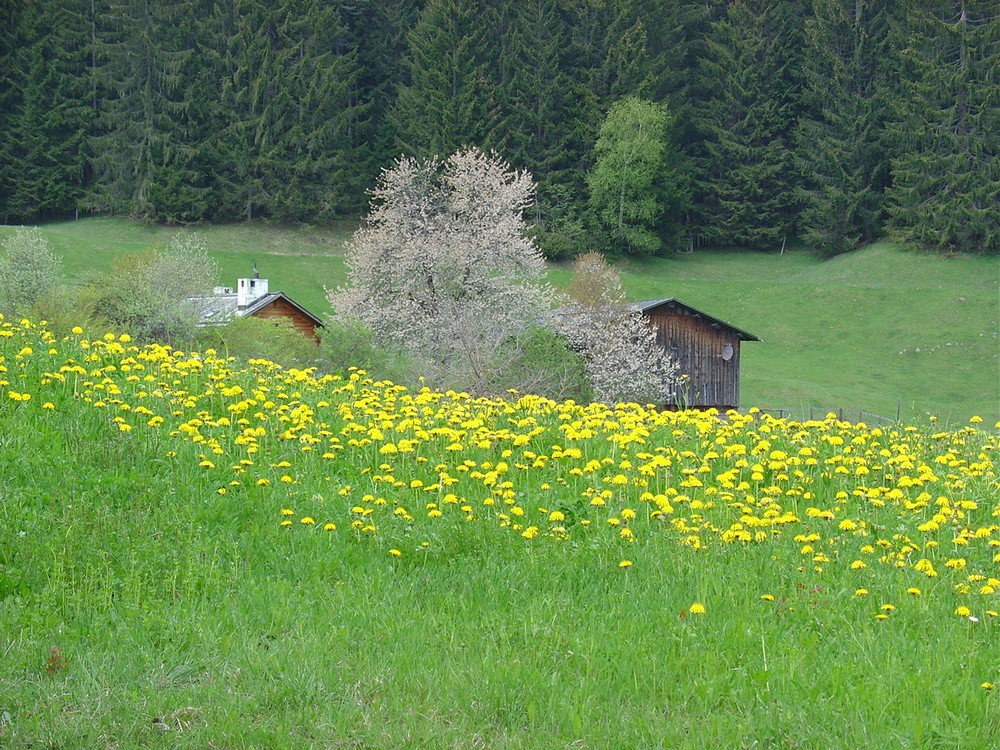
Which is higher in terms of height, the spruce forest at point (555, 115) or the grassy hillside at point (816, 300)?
the spruce forest at point (555, 115)

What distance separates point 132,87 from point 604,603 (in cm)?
6828

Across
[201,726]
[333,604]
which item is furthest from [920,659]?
[201,726]

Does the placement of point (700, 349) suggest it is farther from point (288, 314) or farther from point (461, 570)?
A: point (461, 570)

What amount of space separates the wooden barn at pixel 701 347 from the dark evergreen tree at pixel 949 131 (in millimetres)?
27439

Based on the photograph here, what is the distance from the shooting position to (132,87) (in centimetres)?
6588

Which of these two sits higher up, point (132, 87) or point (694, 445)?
point (132, 87)

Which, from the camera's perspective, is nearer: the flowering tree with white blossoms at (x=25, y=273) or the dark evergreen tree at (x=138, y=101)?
the flowering tree with white blossoms at (x=25, y=273)

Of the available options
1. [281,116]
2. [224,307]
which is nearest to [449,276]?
[224,307]

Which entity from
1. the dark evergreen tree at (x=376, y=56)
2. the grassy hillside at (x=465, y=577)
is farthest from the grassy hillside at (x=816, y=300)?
the grassy hillside at (x=465, y=577)

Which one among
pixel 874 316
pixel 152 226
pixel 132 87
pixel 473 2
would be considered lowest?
pixel 874 316

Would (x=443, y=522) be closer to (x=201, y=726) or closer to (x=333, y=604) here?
(x=333, y=604)

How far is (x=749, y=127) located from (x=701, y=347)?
3710 cm

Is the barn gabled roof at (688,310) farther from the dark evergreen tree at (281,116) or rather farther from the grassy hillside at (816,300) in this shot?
the dark evergreen tree at (281,116)

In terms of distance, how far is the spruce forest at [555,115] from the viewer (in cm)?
6309
